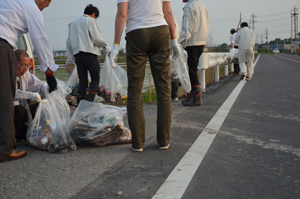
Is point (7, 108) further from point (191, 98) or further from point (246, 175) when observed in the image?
point (191, 98)

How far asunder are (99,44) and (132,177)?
3.79 metres

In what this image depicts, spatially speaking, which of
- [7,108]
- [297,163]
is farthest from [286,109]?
[7,108]

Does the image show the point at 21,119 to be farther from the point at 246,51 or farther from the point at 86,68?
the point at 246,51

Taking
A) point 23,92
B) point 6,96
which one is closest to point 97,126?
point 23,92

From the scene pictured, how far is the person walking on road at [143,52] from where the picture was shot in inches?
137

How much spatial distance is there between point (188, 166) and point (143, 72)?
112cm

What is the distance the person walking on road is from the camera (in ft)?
11.4

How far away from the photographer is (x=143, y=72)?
11.8 feet

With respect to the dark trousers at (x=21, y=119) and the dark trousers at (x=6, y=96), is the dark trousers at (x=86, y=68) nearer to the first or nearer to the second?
the dark trousers at (x=21, y=119)

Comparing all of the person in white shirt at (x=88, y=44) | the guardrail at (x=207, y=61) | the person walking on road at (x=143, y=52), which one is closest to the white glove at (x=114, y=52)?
the person walking on road at (x=143, y=52)

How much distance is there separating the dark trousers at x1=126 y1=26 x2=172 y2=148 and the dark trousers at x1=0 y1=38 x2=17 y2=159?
1.14m

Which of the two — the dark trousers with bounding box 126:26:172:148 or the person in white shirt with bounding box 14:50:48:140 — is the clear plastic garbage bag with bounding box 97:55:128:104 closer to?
the person in white shirt with bounding box 14:50:48:140

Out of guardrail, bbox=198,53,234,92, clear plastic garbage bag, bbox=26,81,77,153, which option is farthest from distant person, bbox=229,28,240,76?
clear plastic garbage bag, bbox=26,81,77,153

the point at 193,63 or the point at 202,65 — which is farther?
the point at 202,65
